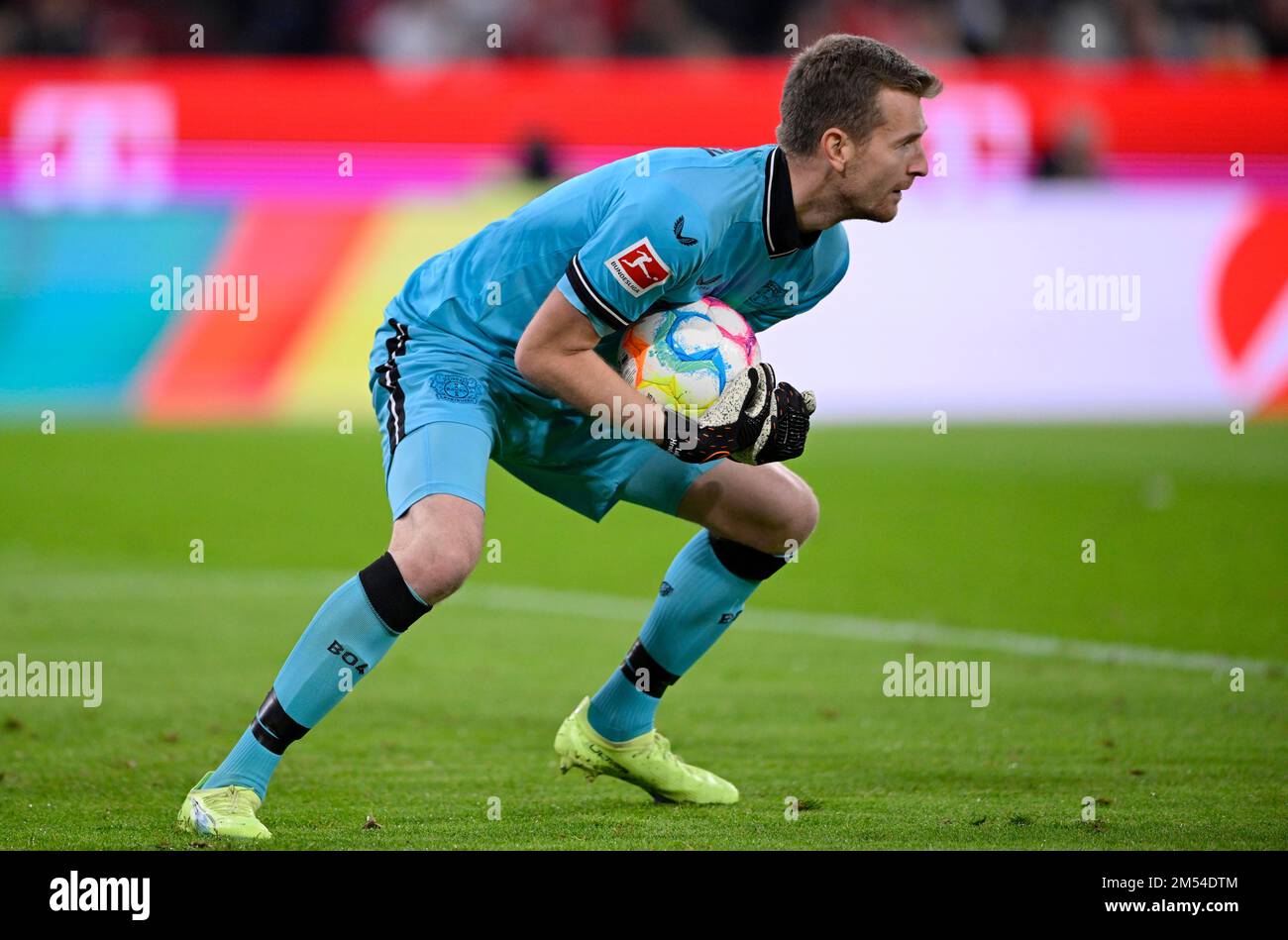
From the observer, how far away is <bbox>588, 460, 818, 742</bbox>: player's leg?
5801 millimetres

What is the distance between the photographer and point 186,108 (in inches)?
777

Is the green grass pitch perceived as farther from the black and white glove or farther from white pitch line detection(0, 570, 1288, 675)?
the black and white glove

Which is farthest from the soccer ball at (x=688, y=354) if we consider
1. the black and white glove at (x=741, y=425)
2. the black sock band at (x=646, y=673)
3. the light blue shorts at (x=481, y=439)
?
the black sock band at (x=646, y=673)

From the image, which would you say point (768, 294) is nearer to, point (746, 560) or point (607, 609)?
point (746, 560)

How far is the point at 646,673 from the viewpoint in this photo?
20.1 feet

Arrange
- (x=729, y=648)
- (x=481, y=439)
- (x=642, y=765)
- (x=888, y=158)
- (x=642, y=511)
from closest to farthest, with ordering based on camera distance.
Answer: (x=888, y=158)
(x=481, y=439)
(x=642, y=765)
(x=729, y=648)
(x=642, y=511)

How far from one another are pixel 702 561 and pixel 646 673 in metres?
0.42

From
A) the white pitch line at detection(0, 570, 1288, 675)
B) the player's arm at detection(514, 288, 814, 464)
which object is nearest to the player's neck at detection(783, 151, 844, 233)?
the player's arm at detection(514, 288, 814, 464)

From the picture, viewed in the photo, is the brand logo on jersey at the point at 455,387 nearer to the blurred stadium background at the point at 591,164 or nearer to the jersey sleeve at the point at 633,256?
the jersey sleeve at the point at 633,256

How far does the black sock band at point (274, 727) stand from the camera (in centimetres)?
525

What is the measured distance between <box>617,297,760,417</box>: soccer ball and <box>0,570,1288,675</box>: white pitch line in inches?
140

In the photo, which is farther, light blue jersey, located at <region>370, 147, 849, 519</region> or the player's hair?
the player's hair

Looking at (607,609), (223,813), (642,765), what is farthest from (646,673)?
(607,609)

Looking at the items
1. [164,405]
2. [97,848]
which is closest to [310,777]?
[97,848]
